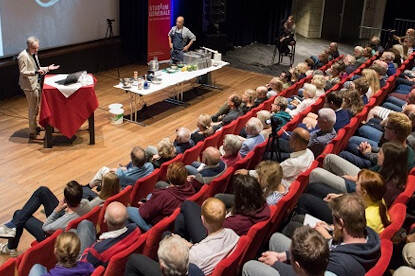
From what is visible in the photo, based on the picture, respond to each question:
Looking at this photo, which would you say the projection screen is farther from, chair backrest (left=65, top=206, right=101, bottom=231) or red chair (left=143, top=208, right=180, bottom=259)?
red chair (left=143, top=208, right=180, bottom=259)

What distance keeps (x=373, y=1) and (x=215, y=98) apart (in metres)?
7.65

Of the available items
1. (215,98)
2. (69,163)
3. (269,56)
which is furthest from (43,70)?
(269,56)

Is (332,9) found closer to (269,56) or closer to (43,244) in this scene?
(269,56)

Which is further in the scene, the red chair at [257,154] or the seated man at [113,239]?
the red chair at [257,154]

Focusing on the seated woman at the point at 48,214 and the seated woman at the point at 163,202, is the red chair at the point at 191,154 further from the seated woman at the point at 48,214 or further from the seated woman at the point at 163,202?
the seated woman at the point at 48,214

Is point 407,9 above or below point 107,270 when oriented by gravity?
above

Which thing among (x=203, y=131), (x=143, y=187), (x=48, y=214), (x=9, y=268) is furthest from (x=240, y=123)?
(x=9, y=268)

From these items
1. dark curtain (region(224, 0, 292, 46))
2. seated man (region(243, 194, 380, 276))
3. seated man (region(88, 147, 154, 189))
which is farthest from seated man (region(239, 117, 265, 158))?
dark curtain (region(224, 0, 292, 46))

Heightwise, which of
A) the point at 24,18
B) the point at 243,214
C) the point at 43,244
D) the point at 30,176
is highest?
the point at 24,18

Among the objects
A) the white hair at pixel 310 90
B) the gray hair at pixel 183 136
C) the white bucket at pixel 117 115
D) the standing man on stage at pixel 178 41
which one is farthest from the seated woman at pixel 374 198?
the standing man on stage at pixel 178 41

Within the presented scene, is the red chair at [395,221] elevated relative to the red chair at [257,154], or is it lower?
elevated

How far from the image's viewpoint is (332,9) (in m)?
14.0

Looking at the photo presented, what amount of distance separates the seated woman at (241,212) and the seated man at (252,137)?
145cm

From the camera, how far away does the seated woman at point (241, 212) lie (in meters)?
3.03
